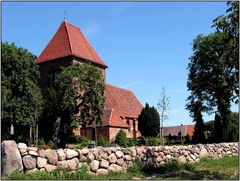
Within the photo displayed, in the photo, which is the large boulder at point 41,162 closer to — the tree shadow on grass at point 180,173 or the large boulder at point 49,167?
the large boulder at point 49,167

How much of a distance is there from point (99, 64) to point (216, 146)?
39898 millimetres

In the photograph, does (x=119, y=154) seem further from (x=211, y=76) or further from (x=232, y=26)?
(x=211, y=76)

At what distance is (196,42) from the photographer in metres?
52.1

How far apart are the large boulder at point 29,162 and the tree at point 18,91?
A: 3157cm

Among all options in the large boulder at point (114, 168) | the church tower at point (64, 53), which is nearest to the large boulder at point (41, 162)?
the large boulder at point (114, 168)

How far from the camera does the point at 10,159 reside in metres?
11.2

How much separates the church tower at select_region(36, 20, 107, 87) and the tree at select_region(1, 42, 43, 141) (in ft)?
36.6

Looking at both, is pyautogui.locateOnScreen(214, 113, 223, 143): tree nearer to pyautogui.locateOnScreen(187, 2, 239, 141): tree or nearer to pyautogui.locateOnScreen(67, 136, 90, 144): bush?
pyautogui.locateOnScreen(187, 2, 239, 141): tree

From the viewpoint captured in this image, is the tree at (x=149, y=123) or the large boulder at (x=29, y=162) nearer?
the large boulder at (x=29, y=162)

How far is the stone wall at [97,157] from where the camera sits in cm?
1160

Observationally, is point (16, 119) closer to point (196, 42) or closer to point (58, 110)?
point (58, 110)

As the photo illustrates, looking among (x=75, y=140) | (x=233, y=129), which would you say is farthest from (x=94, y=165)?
(x=233, y=129)

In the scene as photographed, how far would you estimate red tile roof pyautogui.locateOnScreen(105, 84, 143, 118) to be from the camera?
65.9m

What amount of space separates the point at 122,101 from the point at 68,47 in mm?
16829
